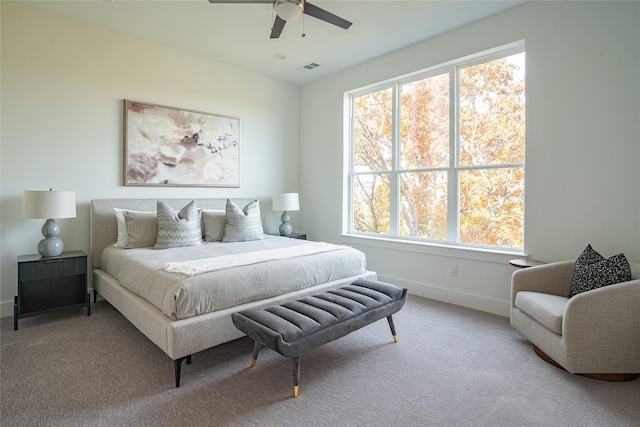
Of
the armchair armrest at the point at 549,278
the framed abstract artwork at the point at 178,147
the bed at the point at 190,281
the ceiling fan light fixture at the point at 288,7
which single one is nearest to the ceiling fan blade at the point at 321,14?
the ceiling fan light fixture at the point at 288,7

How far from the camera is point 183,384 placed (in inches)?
87.7

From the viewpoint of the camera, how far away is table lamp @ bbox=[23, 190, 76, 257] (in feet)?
10.5

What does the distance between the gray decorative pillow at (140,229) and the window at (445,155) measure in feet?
9.04

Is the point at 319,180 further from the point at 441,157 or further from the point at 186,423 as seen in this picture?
the point at 186,423

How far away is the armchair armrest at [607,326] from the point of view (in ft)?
7.12

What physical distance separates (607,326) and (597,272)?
45 cm

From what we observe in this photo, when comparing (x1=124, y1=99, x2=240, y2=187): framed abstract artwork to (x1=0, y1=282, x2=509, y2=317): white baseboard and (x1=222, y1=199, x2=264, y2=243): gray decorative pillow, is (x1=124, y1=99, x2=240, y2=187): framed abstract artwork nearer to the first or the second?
(x1=222, y1=199, x2=264, y2=243): gray decorative pillow

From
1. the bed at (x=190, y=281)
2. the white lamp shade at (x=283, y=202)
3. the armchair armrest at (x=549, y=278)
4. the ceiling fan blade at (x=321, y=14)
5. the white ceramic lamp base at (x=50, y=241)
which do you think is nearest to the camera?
the bed at (x=190, y=281)

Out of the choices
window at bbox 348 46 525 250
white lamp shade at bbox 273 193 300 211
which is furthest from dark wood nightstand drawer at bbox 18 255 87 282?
window at bbox 348 46 525 250

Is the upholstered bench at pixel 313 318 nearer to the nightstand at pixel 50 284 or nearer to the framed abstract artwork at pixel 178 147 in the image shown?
the nightstand at pixel 50 284

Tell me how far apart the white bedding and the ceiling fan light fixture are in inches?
76.8

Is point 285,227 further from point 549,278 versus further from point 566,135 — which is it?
point 566,135

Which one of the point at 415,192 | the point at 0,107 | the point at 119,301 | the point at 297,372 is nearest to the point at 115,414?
the point at 297,372

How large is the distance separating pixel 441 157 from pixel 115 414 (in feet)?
12.9
